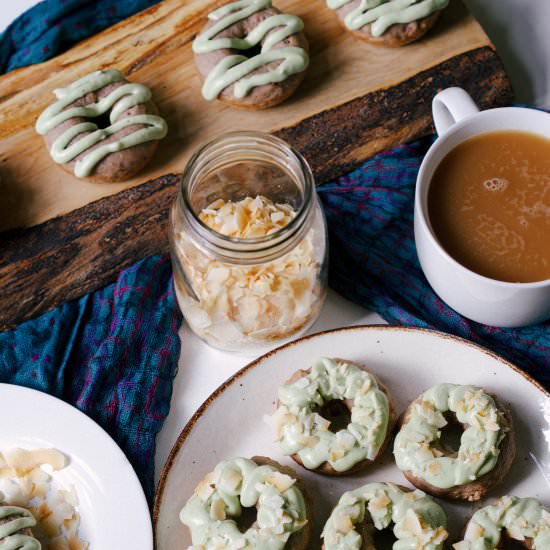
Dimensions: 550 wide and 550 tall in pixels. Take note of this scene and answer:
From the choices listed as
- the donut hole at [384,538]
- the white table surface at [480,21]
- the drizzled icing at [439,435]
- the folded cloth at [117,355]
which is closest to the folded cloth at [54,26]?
the white table surface at [480,21]

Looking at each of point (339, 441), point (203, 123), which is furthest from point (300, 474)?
point (203, 123)

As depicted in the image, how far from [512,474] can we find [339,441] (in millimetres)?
326

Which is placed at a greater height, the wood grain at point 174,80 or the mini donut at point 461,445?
the wood grain at point 174,80

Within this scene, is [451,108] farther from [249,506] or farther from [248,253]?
[249,506]

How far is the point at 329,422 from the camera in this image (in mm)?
1676

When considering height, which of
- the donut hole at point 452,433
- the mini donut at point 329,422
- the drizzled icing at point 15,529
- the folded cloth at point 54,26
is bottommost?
the donut hole at point 452,433

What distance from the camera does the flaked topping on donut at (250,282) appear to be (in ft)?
5.64

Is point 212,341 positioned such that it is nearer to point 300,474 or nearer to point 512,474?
point 300,474

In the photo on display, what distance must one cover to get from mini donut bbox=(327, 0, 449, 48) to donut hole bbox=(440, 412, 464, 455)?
2.70 feet

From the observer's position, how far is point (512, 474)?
66.7 inches

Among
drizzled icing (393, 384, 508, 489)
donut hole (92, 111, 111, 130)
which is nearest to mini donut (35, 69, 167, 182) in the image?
donut hole (92, 111, 111, 130)

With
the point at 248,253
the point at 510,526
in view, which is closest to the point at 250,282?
the point at 248,253

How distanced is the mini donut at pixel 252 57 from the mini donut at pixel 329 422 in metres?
0.60

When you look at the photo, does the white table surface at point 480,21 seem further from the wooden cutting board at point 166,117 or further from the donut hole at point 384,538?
the donut hole at point 384,538
